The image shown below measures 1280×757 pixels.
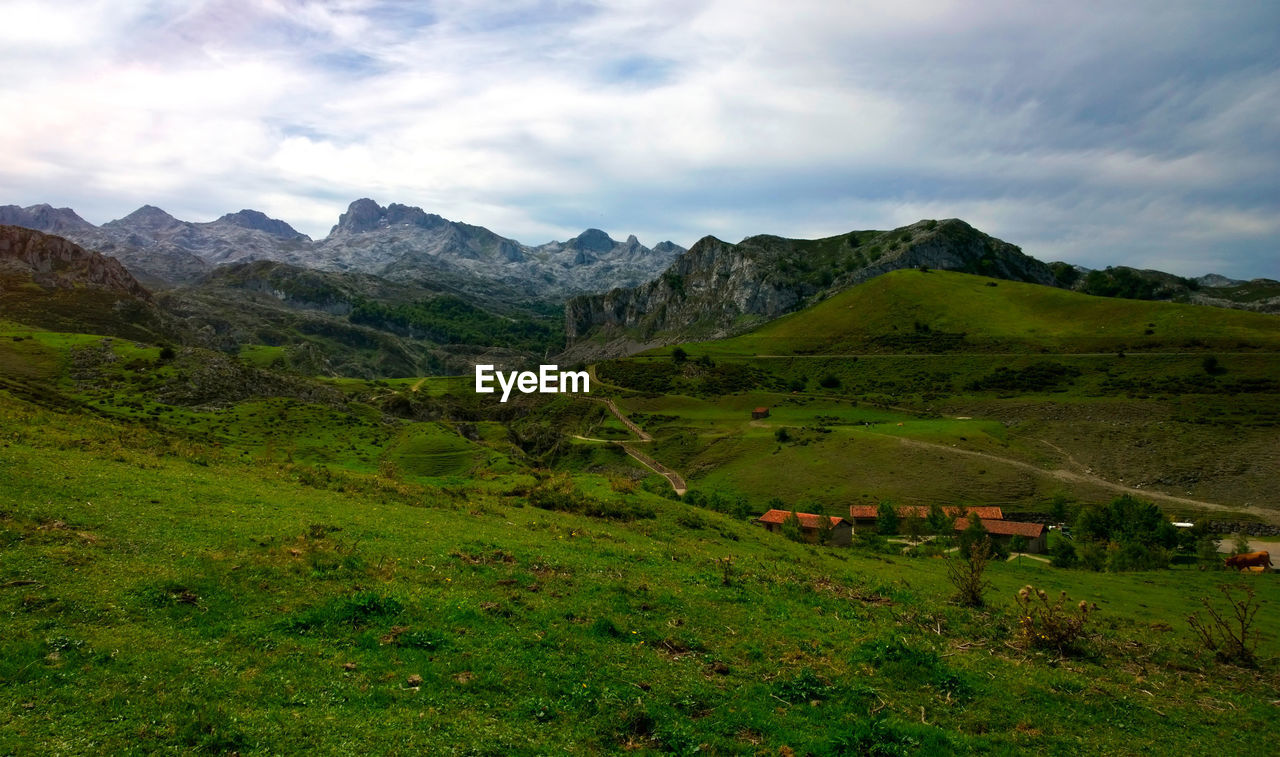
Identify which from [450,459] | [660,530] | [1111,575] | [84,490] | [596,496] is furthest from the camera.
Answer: [450,459]

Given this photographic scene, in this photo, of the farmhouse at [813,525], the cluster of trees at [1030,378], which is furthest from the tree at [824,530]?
the cluster of trees at [1030,378]

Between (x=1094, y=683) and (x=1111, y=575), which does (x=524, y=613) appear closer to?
(x=1094, y=683)

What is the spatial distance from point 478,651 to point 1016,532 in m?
82.7

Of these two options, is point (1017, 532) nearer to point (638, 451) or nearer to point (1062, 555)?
point (1062, 555)

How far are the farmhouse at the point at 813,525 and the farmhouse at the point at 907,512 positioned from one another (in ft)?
20.3

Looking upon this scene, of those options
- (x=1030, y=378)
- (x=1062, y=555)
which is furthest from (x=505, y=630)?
(x=1030, y=378)

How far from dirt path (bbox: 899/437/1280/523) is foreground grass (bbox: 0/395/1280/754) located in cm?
8449

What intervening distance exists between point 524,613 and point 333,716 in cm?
628

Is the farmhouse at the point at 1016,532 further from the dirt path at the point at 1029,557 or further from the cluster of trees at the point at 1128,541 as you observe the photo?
the cluster of trees at the point at 1128,541

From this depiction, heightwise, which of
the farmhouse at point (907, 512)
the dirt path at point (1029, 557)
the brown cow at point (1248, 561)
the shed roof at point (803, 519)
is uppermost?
the brown cow at point (1248, 561)

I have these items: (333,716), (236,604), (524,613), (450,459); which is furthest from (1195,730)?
(450,459)

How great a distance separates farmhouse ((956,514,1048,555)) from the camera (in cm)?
7719

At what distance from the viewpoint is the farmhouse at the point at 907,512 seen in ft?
273

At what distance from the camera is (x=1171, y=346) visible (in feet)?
526
